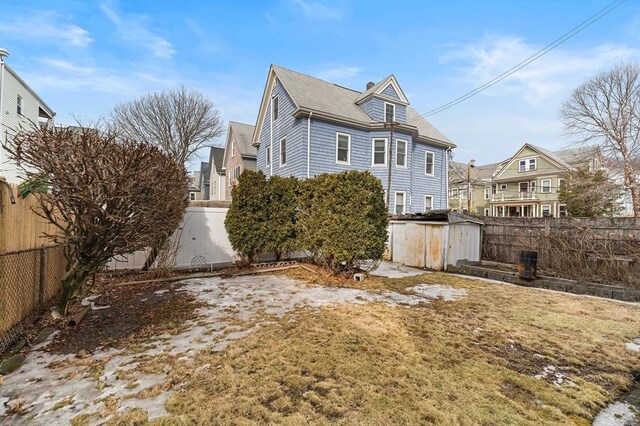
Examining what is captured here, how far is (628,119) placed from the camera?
58.8ft

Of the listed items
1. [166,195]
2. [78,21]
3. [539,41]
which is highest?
[539,41]

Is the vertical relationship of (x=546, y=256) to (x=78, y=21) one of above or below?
below

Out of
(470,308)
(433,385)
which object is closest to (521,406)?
(433,385)

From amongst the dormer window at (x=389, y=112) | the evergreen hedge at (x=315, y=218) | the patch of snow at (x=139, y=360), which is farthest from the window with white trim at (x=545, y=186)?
the patch of snow at (x=139, y=360)

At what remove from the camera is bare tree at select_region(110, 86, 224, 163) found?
2383cm

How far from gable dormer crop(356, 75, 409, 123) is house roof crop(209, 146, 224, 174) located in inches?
698

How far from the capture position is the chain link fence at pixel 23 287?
126 inches

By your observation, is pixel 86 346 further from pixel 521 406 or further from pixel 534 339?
pixel 534 339

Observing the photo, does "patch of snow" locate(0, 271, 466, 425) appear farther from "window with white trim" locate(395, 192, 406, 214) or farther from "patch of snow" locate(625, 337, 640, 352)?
"window with white trim" locate(395, 192, 406, 214)

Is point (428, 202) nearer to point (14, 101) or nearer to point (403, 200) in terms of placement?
point (403, 200)

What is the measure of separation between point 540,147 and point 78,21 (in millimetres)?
36255

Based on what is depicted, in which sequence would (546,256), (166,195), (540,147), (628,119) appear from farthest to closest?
1. (540,147)
2. (628,119)
3. (546,256)
4. (166,195)

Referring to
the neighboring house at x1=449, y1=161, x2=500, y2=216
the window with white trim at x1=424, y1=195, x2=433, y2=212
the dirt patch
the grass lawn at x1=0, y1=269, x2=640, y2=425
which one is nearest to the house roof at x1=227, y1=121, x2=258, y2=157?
the window with white trim at x1=424, y1=195, x2=433, y2=212

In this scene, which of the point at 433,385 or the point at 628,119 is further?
the point at 628,119
